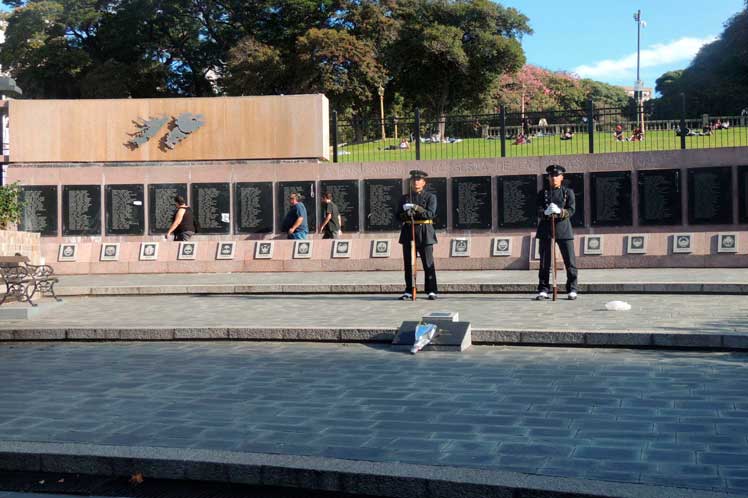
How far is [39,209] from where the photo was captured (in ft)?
74.5

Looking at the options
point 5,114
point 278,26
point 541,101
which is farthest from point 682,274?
point 541,101

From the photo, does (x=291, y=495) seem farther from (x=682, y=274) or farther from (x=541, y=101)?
(x=541, y=101)

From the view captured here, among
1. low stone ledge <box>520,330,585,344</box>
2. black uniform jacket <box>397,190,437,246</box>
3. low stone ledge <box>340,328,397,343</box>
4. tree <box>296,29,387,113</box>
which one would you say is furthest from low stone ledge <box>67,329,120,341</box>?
tree <box>296,29,387,113</box>

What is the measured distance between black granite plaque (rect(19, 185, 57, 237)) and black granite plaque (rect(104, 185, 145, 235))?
139cm

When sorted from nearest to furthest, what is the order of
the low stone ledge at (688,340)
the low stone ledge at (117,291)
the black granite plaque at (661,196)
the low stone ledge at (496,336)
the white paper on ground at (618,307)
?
1. the low stone ledge at (688,340)
2. the low stone ledge at (496,336)
3. the white paper on ground at (618,307)
4. the low stone ledge at (117,291)
5. the black granite plaque at (661,196)

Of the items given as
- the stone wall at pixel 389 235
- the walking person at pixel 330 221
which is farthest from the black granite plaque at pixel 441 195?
the walking person at pixel 330 221

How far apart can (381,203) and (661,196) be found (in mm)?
6621

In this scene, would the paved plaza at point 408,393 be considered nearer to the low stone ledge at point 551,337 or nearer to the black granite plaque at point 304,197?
the low stone ledge at point 551,337

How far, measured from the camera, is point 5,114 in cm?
2408

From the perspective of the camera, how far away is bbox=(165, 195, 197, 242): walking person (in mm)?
20734

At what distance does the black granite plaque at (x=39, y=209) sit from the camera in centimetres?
2267

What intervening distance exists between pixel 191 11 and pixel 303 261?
146 ft

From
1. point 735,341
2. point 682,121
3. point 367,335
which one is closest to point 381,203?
point 682,121

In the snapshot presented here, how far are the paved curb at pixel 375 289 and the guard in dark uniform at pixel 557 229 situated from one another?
1138 millimetres
